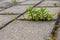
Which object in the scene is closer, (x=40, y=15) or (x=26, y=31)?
(x=26, y=31)

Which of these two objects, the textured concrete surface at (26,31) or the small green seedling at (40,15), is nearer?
the textured concrete surface at (26,31)

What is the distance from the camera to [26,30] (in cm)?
219

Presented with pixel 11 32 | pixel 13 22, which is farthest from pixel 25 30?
pixel 13 22

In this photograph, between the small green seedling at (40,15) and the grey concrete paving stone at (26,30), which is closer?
the grey concrete paving stone at (26,30)

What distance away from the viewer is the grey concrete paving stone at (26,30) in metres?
1.93

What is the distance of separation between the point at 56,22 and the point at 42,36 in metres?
0.61

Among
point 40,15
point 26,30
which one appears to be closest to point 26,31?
point 26,30

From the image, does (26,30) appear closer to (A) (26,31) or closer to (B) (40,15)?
(A) (26,31)

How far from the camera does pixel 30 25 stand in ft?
7.93

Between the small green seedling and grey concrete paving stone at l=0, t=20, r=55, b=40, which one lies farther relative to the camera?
the small green seedling

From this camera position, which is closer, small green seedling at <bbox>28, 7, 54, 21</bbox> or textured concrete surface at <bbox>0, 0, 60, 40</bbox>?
textured concrete surface at <bbox>0, 0, 60, 40</bbox>

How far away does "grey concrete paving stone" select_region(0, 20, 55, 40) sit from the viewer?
193 centimetres

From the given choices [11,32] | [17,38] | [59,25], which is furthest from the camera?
[59,25]

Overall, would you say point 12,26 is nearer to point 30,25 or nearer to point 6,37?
point 30,25
